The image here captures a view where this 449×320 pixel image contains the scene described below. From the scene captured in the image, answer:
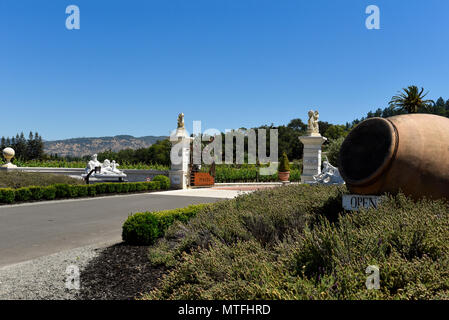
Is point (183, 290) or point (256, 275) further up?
point (256, 275)

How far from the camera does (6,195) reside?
14.2m

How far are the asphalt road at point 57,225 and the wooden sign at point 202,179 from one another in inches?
326

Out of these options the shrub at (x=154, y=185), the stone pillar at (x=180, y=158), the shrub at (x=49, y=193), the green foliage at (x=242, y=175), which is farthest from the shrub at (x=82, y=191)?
the green foliage at (x=242, y=175)

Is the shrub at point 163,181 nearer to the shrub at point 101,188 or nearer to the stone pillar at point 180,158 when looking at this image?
the stone pillar at point 180,158

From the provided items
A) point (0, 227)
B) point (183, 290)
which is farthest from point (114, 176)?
point (183, 290)

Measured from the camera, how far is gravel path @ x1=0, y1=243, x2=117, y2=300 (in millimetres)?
4531

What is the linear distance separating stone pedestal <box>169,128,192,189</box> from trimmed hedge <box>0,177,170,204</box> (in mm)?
1660

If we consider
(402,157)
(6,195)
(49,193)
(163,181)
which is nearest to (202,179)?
(163,181)

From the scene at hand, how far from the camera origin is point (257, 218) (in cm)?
562

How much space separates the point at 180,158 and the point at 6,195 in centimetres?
1003

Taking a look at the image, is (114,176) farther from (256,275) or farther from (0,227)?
(256,275)

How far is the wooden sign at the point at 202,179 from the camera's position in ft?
77.2

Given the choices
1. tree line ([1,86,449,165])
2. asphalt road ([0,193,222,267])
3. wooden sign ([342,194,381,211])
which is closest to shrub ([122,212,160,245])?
asphalt road ([0,193,222,267])
